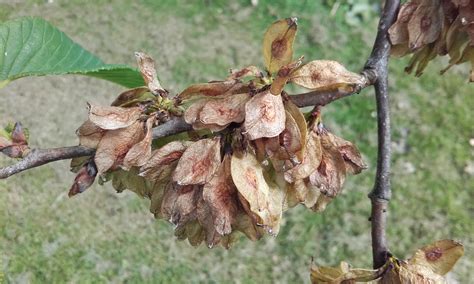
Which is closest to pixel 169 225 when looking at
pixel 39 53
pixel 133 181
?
pixel 39 53

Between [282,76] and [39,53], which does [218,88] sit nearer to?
[282,76]

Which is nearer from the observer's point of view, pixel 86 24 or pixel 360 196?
pixel 360 196

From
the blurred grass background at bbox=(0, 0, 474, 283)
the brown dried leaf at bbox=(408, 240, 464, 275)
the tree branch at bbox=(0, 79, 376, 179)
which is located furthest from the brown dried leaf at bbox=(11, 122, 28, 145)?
the blurred grass background at bbox=(0, 0, 474, 283)

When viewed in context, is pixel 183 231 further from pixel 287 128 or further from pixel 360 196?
pixel 360 196

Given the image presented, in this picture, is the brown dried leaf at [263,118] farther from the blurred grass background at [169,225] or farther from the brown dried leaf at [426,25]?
the blurred grass background at [169,225]

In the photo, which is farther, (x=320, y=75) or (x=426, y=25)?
(x=426, y=25)

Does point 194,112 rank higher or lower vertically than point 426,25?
lower

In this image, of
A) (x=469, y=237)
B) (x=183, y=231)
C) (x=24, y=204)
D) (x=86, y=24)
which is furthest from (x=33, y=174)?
(x=183, y=231)
